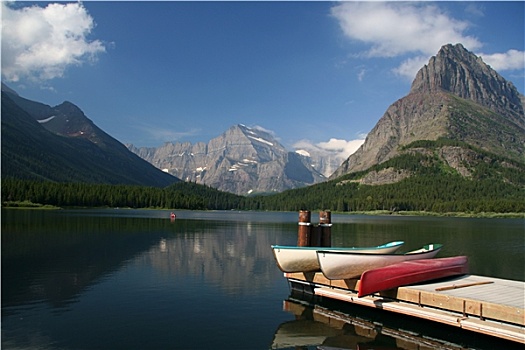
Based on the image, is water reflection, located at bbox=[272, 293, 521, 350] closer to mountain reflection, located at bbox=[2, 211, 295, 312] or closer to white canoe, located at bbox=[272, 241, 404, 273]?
white canoe, located at bbox=[272, 241, 404, 273]

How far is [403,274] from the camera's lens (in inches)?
1039

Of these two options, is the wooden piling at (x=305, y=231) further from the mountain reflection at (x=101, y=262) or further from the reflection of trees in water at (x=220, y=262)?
the mountain reflection at (x=101, y=262)

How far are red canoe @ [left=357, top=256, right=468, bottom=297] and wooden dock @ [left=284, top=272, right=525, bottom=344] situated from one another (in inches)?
22.3

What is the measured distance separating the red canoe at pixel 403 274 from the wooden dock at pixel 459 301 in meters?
0.57

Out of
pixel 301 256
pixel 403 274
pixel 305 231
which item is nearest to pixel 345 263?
pixel 403 274

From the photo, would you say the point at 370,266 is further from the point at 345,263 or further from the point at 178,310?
the point at 178,310

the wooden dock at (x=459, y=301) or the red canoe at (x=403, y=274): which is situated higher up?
the red canoe at (x=403, y=274)

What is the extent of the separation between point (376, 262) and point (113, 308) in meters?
17.4

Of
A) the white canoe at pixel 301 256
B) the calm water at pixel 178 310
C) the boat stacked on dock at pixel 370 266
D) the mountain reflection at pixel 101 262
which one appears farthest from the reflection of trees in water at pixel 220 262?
the boat stacked on dock at pixel 370 266

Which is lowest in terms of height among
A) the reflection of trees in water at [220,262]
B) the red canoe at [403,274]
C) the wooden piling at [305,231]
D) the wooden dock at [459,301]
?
the reflection of trees in water at [220,262]

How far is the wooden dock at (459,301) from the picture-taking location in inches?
794

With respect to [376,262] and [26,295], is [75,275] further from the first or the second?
[376,262]

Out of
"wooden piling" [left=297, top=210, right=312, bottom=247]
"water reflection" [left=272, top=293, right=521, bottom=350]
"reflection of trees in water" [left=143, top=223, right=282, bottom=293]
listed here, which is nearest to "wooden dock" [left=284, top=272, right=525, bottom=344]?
"water reflection" [left=272, top=293, right=521, bottom=350]

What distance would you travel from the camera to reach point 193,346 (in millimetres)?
20703
